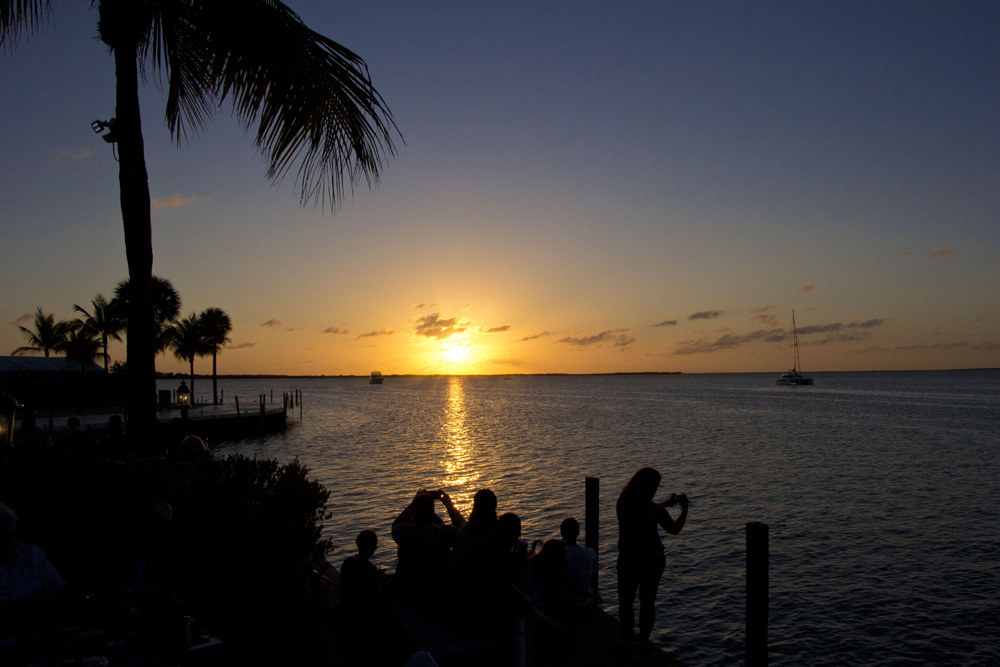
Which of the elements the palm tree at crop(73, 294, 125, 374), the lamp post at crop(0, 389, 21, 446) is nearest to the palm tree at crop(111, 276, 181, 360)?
the palm tree at crop(73, 294, 125, 374)

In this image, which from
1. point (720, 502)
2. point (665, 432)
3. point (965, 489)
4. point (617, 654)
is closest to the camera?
point (617, 654)

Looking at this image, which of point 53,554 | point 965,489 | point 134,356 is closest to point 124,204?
point 134,356

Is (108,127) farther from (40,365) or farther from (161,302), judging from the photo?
(40,365)

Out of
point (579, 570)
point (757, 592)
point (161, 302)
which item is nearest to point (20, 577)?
point (579, 570)

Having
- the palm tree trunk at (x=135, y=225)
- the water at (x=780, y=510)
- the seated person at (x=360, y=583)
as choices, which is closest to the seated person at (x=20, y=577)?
the seated person at (x=360, y=583)

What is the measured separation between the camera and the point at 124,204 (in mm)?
7637

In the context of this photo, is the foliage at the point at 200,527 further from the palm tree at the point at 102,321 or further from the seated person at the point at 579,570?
the palm tree at the point at 102,321

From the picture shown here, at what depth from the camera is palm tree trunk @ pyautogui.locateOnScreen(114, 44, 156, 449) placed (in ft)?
25.0

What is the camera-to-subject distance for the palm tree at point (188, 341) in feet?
228

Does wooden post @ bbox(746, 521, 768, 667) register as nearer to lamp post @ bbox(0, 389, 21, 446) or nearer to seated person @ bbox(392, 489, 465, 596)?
seated person @ bbox(392, 489, 465, 596)

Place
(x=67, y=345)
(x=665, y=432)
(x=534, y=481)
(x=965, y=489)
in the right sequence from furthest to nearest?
(x=67, y=345)
(x=665, y=432)
(x=534, y=481)
(x=965, y=489)

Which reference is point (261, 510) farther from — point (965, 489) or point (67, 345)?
point (67, 345)

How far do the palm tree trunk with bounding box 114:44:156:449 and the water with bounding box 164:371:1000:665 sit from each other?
341 inches

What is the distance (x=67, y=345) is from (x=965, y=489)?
262ft
